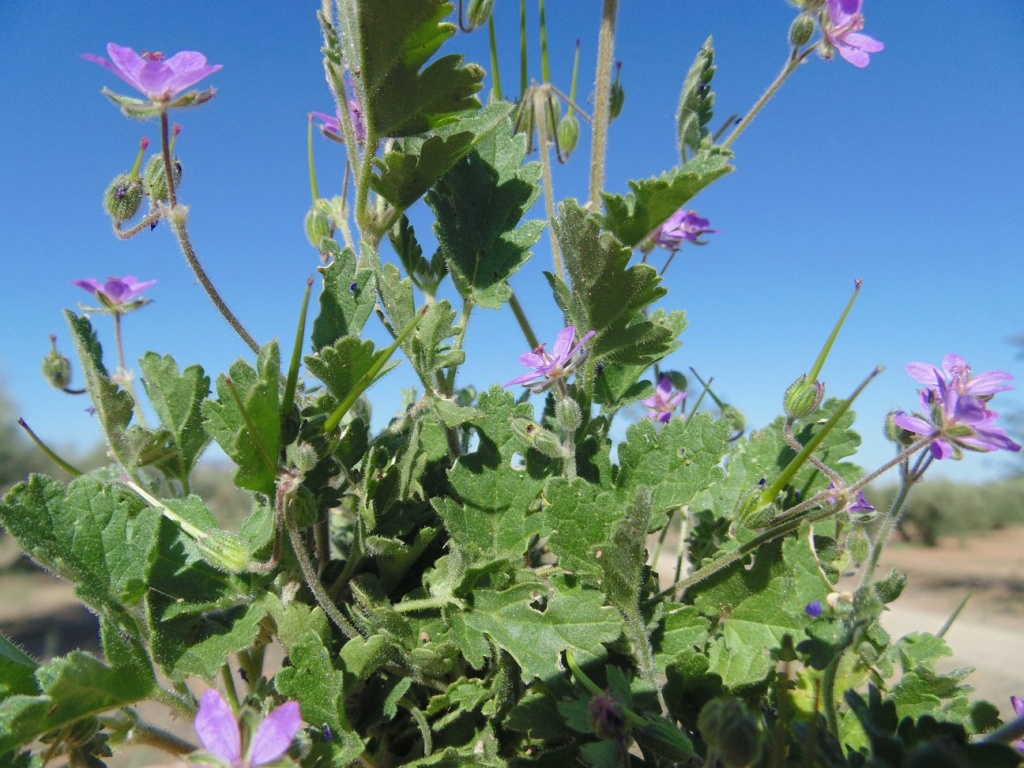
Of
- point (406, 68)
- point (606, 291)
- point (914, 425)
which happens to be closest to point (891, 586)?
point (914, 425)

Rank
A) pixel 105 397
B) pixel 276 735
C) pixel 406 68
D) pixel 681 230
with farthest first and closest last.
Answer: pixel 681 230
pixel 105 397
pixel 406 68
pixel 276 735

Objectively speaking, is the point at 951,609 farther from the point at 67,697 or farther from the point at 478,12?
the point at 67,697

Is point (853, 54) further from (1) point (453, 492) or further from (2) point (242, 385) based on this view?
(2) point (242, 385)

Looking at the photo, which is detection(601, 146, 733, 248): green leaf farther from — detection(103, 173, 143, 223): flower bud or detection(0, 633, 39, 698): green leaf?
detection(0, 633, 39, 698): green leaf

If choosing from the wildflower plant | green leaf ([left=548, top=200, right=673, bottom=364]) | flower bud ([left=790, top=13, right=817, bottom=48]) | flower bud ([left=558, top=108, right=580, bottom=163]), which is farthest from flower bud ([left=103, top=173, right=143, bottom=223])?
flower bud ([left=790, top=13, right=817, bottom=48])

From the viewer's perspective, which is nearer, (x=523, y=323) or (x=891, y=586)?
(x=891, y=586)

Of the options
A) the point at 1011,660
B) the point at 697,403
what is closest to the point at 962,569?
the point at 1011,660

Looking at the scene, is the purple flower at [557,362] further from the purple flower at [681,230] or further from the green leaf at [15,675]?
the green leaf at [15,675]
